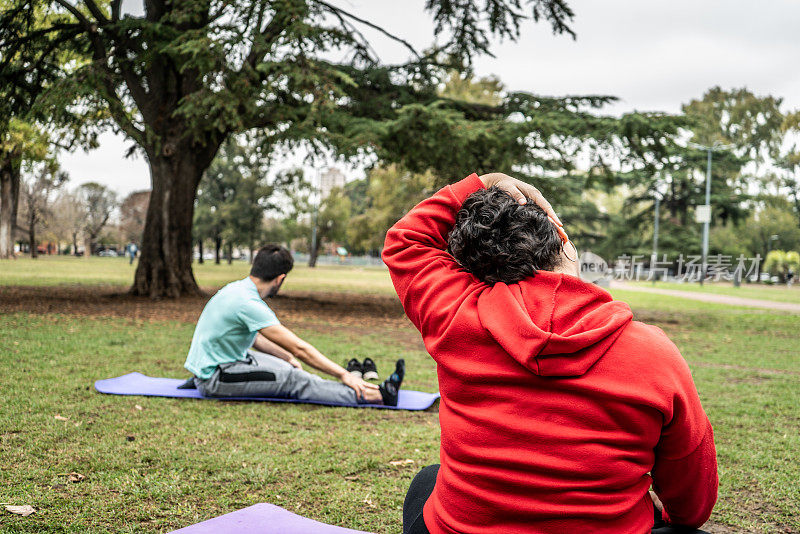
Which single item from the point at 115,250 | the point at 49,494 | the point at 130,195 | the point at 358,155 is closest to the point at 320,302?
the point at 358,155

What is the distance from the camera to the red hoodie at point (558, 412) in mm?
1424

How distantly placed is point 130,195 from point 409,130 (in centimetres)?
6239

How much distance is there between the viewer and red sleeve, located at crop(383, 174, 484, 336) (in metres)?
1.67

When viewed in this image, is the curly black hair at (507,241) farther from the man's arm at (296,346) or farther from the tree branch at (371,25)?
the tree branch at (371,25)

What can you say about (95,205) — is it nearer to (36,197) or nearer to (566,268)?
(36,197)

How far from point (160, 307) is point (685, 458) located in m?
13.2

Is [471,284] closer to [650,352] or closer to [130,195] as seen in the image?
[650,352]

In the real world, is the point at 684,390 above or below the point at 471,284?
below

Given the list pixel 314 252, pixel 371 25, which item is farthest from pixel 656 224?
pixel 371 25

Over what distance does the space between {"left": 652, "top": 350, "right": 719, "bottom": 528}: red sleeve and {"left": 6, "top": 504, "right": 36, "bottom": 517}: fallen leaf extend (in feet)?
9.61

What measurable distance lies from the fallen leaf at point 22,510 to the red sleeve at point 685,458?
9.61 ft

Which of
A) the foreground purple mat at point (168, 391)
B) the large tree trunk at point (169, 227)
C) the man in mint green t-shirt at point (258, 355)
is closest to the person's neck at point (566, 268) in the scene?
the man in mint green t-shirt at point (258, 355)

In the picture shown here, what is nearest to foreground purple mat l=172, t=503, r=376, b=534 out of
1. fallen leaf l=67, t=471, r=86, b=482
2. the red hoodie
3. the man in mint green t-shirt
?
fallen leaf l=67, t=471, r=86, b=482

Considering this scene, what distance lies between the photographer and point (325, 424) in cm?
495
